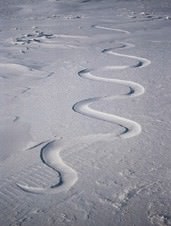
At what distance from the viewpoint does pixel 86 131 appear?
242cm

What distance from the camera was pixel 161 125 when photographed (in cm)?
242

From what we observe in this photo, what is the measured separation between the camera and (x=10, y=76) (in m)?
3.71

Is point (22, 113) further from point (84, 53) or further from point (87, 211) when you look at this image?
point (84, 53)

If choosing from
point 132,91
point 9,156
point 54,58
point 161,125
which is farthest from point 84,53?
point 9,156

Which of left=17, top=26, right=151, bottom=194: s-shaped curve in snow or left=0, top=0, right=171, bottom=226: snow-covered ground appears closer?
left=0, top=0, right=171, bottom=226: snow-covered ground

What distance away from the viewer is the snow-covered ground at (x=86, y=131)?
1671mm

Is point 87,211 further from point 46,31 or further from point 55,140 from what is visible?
point 46,31

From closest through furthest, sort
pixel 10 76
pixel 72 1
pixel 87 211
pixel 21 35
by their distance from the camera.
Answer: pixel 87 211 < pixel 10 76 < pixel 21 35 < pixel 72 1

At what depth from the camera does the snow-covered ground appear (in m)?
1.67

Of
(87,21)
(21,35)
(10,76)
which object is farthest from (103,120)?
(87,21)

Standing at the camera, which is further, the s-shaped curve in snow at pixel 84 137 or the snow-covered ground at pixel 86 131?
the s-shaped curve in snow at pixel 84 137

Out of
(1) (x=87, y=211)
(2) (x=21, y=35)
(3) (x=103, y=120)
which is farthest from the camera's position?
(2) (x=21, y=35)

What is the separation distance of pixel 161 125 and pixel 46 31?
413cm

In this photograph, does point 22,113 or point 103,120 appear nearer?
point 103,120
